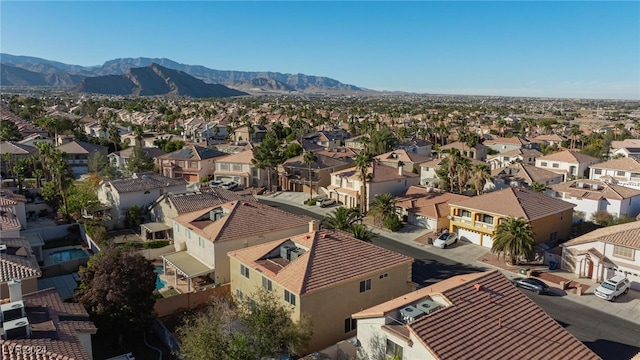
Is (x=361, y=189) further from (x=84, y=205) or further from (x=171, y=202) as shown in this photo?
(x=84, y=205)

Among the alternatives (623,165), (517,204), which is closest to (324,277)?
(517,204)

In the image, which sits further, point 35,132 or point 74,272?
point 35,132

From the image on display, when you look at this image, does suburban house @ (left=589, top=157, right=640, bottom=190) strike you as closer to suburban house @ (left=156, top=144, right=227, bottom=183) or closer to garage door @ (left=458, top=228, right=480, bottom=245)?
garage door @ (left=458, top=228, right=480, bottom=245)

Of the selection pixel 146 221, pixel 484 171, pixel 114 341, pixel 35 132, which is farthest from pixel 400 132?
pixel 114 341

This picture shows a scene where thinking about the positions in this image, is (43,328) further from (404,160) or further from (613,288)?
(404,160)

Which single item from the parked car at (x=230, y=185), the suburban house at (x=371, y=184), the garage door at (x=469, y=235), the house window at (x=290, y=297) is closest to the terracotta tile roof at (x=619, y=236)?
the garage door at (x=469, y=235)

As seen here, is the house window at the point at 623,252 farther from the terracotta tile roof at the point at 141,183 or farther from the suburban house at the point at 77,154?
the suburban house at the point at 77,154

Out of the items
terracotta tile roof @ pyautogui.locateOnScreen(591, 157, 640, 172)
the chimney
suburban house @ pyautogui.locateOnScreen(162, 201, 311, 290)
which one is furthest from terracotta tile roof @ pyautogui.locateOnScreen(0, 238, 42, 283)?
terracotta tile roof @ pyautogui.locateOnScreen(591, 157, 640, 172)
